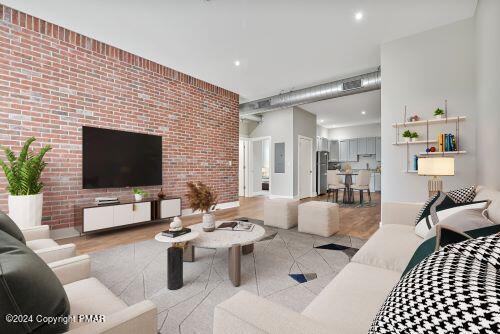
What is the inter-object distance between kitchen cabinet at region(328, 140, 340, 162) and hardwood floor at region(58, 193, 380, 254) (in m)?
4.99

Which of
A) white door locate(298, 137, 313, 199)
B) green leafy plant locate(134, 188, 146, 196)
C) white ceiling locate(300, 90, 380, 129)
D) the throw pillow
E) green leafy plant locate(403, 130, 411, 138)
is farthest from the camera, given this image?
white door locate(298, 137, 313, 199)

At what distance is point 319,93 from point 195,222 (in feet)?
11.9

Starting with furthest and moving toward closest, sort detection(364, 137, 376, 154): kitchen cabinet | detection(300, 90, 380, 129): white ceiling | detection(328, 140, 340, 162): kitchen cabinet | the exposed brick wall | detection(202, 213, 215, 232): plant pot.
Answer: detection(328, 140, 340, 162): kitchen cabinet, detection(364, 137, 376, 154): kitchen cabinet, detection(300, 90, 380, 129): white ceiling, the exposed brick wall, detection(202, 213, 215, 232): plant pot

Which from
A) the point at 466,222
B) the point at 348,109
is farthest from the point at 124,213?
the point at 348,109

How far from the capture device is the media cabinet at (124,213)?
10.5ft

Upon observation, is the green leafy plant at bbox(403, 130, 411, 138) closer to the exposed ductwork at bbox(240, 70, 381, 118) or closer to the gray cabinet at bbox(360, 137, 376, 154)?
the exposed ductwork at bbox(240, 70, 381, 118)

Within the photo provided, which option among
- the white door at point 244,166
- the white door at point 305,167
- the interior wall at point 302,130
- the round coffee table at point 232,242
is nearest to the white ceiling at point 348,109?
the interior wall at point 302,130

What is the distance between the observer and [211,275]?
2168 millimetres

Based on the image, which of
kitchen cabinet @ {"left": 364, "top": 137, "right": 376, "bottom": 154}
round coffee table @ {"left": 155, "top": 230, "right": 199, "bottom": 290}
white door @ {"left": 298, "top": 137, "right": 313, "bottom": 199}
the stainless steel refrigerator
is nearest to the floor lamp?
round coffee table @ {"left": 155, "top": 230, "right": 199, "bottom": 290}

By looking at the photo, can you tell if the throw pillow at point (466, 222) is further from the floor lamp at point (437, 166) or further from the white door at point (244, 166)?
the white door at point (244, 166)

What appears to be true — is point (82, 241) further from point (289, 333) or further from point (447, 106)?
point (447, 106)

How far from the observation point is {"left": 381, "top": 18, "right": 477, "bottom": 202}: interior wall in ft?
10.0

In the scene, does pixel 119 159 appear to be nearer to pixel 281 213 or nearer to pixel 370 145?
pixel 281 213

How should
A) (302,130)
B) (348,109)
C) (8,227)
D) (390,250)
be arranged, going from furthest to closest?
(302,130) < (348,109) < (390,250) < (8,227)
